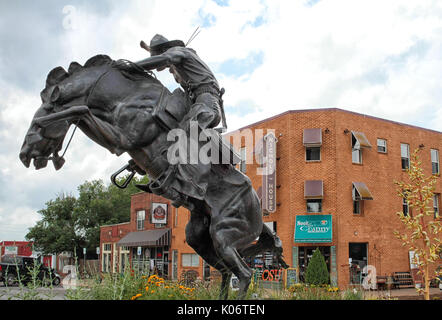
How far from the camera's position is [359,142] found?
29609 mm

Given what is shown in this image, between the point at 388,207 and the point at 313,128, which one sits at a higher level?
the point at 313,128

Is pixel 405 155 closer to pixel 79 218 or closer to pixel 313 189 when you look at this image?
pixel 313 189

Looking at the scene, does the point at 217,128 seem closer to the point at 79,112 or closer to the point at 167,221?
the point at 79,112

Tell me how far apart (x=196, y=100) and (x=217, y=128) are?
0.55m

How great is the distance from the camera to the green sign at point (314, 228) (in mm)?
28578

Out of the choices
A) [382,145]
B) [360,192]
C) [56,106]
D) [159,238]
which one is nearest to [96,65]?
[56,106]

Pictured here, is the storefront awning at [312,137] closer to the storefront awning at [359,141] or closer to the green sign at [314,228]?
the storefront awning at [359,141]

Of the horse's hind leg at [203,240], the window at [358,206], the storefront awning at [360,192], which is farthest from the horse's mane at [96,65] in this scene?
the window at [358,206]

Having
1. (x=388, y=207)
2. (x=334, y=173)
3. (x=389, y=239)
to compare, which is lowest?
(x=389, y=239)

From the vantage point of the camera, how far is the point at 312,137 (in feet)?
98.2

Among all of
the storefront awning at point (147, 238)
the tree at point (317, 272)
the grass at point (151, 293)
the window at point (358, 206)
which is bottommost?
the tree at point (317, 272)

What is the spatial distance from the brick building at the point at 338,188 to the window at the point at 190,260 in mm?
7176

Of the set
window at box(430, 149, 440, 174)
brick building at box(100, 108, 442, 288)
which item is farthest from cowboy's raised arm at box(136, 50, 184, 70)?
window at box(430, 149, 440, 174)
